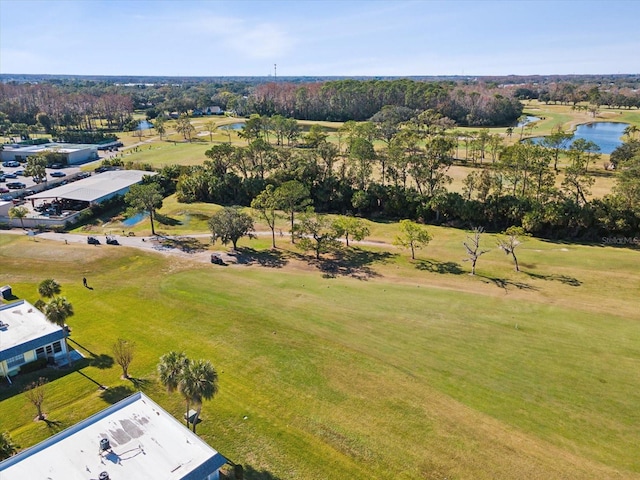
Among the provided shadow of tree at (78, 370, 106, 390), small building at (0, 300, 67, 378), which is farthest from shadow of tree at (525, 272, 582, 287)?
small building at (0, 300, 67, 378)

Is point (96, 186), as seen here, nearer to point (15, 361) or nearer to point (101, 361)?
point (15, 361)

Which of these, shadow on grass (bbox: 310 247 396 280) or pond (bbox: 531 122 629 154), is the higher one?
pond (bbox: 531 122 629 154)

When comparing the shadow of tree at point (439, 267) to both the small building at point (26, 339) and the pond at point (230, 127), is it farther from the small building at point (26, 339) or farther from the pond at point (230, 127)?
the pond at point (230, 127)

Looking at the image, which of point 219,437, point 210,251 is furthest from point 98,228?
point 219,437

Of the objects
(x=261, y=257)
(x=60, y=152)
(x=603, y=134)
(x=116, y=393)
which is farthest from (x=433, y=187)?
(x=603, y=134)

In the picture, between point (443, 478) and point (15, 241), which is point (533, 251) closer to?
point (443, 478)

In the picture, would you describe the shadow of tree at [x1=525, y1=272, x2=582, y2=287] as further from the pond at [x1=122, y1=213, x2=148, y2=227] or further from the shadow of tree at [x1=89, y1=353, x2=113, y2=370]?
the pond at [x1=122, y1=213, x2=148, y2=227]
